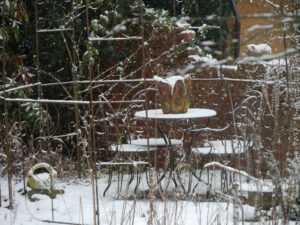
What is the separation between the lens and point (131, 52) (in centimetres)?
543

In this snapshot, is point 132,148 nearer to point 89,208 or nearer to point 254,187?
point 89,208

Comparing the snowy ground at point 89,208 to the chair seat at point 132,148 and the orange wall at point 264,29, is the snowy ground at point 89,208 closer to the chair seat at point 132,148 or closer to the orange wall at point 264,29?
the chair seat at point 132,148

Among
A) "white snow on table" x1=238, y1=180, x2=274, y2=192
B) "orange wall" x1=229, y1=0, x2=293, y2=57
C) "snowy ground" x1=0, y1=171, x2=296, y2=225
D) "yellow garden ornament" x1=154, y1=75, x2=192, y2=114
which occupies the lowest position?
"snowy ground" x1=0, y1=171, x2=296, y2=225

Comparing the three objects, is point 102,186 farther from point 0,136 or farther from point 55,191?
point 0,136

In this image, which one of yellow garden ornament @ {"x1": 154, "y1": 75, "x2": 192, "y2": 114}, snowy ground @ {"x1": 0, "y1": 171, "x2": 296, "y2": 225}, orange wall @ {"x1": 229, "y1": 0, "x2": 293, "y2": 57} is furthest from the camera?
yellow garden ornament @ {"x1": 154, "y1": 75, "x2": 192, "y2": 114}

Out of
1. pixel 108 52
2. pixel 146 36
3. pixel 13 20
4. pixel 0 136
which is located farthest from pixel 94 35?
pixel 0 136

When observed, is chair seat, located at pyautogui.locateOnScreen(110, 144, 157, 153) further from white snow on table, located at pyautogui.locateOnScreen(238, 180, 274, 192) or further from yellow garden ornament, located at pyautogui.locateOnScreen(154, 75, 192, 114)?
white snow on table, located at pyautogui.locateOnScreen(238, 180, 274, 192)

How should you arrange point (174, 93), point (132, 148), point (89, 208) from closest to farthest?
point (89, 208) < point (174, 93) < point (132, 148)

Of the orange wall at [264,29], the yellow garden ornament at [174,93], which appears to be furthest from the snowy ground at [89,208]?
the orange wall at [264,29]

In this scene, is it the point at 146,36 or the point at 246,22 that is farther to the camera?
the point at 246,22

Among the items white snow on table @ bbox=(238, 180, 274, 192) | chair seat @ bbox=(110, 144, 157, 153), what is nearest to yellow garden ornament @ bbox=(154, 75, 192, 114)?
chair seat @ bbox=(110, 144, 157, 153)

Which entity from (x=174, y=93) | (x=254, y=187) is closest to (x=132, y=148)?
(x=174, y=93)

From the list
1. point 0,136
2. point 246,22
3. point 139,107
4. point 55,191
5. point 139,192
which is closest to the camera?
point 55,191

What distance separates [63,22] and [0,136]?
1537 millimetres
